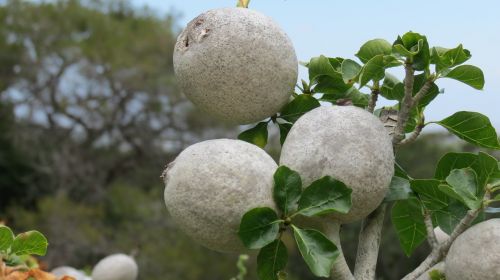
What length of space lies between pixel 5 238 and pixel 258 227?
34 cm

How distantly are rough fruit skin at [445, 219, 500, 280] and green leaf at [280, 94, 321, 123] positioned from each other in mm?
250

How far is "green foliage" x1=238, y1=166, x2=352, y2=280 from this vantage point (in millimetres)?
757

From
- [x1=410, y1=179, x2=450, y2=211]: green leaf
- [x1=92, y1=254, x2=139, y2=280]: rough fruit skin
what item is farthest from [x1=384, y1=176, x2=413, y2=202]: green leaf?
[x1=92, y1=254, x2=139, y2=280]: rough fruit skin

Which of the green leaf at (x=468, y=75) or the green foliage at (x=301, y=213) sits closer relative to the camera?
the green foliage at (x=301, y=213)

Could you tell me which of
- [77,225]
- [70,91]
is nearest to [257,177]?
[77,225]

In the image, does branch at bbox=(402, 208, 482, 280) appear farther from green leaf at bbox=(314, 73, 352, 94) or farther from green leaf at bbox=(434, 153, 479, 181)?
green leaf at bbox=(314, 73, 352, 94)

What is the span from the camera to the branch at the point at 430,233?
871 millimetres

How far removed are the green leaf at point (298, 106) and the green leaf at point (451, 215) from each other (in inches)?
8.2

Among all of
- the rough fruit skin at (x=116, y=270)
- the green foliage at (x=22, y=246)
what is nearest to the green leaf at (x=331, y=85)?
the green foliage at (x=22, y=246)

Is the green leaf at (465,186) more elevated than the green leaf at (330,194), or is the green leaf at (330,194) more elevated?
the green leaf at (330,194)

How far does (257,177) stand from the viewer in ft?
2.52

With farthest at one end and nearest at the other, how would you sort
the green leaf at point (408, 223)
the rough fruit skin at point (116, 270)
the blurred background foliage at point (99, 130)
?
the blurred background foliage at point (99, 130) < the rough fruit skin at point (116, 270) < the green leaf at point (408, 223)

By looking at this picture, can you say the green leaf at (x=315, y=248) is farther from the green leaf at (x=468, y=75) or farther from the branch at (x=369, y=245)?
the green leaf at (x=468, y=75)

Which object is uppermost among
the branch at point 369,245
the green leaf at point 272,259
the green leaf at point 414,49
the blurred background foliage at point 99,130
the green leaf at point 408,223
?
the green leaf at point 414,49
